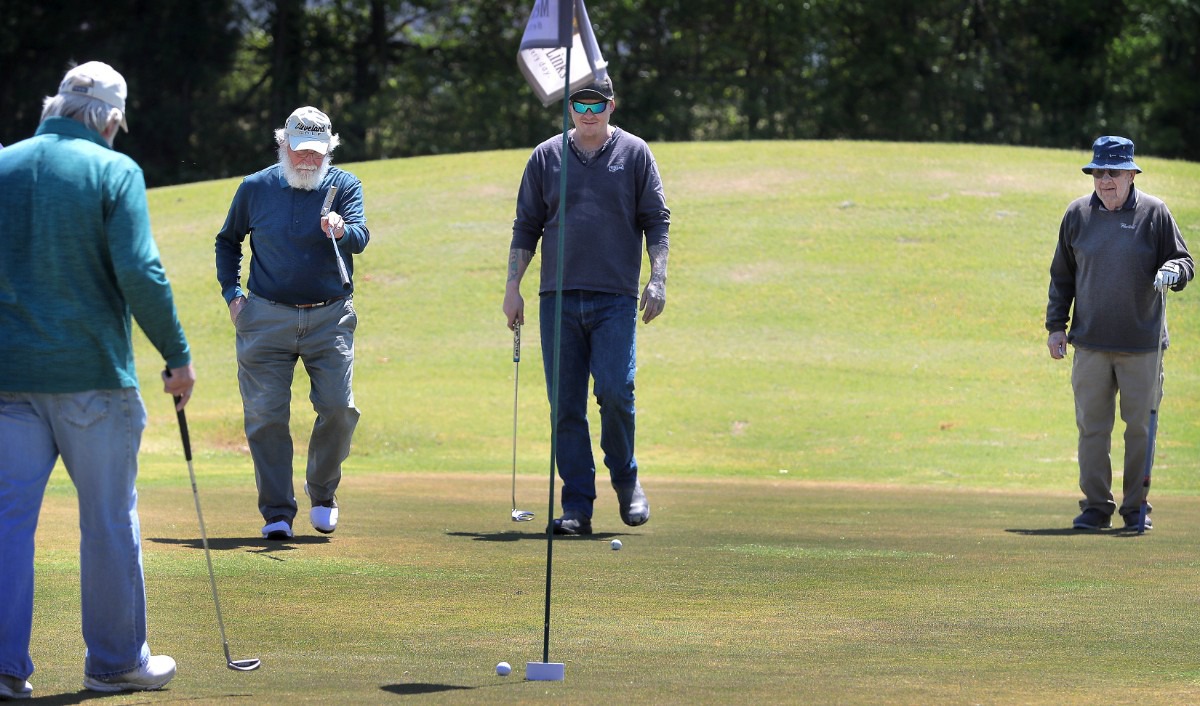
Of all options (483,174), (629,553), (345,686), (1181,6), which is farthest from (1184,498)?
(1181,6)

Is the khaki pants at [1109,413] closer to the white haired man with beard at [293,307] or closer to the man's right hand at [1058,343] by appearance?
the man's right hand at [1058,343]

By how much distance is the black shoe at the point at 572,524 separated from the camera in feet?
33.4

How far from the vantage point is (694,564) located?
8.84 metres

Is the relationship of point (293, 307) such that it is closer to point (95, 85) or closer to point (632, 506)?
point (632, 506)

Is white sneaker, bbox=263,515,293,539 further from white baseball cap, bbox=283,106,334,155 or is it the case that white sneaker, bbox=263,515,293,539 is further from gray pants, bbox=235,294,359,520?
white baseball cap, bbox=283,106,334,155

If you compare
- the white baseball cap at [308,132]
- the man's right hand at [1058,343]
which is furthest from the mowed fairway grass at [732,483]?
the white baseball cap at [308,132]

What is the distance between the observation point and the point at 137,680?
5.45 meters

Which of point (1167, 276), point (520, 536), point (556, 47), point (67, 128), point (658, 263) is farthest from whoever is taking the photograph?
point (1167, 276)

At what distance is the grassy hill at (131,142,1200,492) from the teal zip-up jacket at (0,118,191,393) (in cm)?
1184

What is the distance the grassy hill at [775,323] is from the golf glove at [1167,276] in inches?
289

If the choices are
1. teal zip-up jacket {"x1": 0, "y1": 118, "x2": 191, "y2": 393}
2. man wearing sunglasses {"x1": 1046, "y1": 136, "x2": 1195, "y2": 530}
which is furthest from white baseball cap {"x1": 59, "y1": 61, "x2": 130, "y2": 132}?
man wearing sunglasses {"x1": 1046, "y1": 136, "x2": 1195, "y2": 530}

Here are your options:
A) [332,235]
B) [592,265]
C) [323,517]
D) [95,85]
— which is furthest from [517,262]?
[95,85]

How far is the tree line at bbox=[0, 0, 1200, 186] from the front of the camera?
183ft

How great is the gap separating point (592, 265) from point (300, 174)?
1759 millimetres
